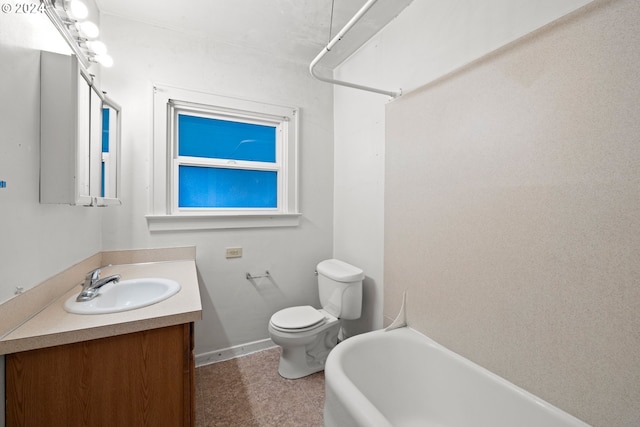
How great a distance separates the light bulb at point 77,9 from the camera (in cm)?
117

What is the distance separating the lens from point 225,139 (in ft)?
7.21

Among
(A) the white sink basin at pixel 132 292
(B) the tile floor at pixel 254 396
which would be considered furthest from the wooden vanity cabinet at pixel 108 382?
(B) the tile floor at pixel 254 396

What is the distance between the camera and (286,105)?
2293mm

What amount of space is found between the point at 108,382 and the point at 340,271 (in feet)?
4.63

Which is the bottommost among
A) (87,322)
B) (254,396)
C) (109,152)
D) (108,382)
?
(254,396)

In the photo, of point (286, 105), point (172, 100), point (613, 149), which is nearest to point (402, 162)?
point (613, 149)

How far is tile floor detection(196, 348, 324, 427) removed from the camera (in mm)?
1528

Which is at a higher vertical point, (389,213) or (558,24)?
(558,24)

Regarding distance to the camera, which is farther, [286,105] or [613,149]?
[286,105]

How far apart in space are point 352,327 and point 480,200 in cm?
146

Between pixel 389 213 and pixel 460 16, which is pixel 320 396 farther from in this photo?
pixel 460 16

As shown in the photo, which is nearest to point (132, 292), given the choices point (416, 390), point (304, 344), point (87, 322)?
point (87, 322)

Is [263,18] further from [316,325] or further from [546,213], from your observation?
[316,325]

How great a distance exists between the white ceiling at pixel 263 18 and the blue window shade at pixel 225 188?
101 centimetres
